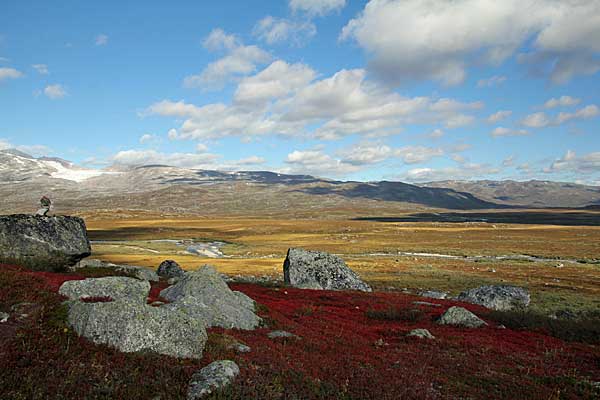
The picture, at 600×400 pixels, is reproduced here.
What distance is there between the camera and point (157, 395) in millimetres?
9547

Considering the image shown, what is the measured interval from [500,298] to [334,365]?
94.0 feet

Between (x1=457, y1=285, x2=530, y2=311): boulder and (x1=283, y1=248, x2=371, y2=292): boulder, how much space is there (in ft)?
38.4

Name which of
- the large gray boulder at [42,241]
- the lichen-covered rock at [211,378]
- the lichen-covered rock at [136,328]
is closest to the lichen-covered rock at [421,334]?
the lichen-covered rock at [136,328]

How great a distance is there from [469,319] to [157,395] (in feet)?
70.0

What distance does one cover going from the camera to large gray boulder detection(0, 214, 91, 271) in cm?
2695

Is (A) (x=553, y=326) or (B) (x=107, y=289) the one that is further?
(A) (x=553, y=326)

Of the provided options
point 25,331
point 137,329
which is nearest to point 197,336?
point 137,329

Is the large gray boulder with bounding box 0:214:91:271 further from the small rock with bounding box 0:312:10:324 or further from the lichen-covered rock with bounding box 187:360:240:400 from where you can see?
the lichen-covered rock with bounding box 187:360:240:400

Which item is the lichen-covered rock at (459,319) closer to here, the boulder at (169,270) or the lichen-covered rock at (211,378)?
the lichen-covered rock at (211,378)

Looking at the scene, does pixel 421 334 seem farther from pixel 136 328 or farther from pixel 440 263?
pixel 440 263

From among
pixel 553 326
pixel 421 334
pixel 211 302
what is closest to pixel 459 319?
pixel 421 334

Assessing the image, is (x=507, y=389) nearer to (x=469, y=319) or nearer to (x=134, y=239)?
(x=469, y=319)

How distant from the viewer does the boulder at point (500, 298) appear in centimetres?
3553

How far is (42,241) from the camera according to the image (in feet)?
94.0
